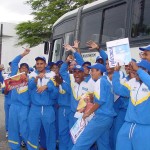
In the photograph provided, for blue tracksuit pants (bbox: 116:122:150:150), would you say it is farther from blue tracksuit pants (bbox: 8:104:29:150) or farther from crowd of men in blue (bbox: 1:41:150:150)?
blue tracksuit pants (bbox: 8:104:29:150)

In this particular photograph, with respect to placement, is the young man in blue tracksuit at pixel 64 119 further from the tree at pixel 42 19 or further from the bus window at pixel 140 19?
the tree at pixel 42 19

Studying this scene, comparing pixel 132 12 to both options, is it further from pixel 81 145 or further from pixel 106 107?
pixel 81 145

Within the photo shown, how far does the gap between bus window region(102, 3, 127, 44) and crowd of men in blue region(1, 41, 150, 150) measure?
0.57m

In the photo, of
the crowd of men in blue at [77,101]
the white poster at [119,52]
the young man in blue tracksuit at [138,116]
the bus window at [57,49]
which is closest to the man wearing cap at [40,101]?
the crowd of men in blue at [77,101]

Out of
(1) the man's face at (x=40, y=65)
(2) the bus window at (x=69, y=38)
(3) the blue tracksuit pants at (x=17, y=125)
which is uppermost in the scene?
(2) the bus window at (x=69, y=38)

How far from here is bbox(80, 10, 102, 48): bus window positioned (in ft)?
25.5

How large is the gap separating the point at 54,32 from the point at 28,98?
375cm

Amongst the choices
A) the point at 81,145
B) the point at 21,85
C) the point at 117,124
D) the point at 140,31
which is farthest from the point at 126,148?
the point at 21,85

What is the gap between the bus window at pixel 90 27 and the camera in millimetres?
7758

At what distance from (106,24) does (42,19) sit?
738 inches

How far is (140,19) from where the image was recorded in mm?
6387

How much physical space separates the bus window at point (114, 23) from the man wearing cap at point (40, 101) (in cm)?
142

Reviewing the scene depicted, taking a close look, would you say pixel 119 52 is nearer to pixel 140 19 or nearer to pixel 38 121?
pixel 140 19

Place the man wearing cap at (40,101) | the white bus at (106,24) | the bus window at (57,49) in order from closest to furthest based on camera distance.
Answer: the white bus at (106,24) → the man wearing cap at (40,101) → the bus window at (57,49)
